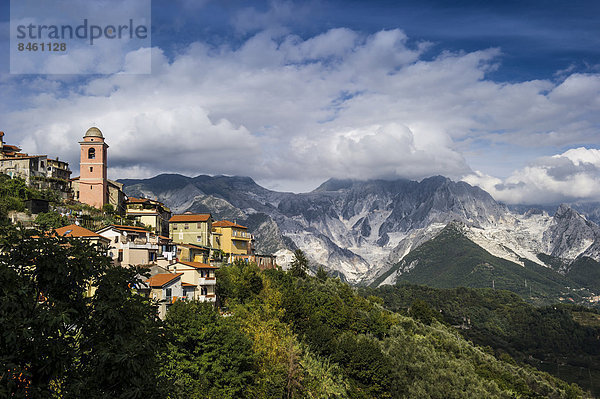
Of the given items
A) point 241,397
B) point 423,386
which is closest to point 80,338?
point 241,397

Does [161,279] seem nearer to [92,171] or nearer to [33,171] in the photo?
[92,171]

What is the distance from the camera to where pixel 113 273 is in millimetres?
20828

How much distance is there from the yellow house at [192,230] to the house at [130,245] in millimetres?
28245

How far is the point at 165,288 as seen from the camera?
54.5m

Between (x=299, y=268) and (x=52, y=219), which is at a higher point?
(x=52, y=219)

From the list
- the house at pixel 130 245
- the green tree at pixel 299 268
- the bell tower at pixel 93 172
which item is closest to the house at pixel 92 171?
the bell tower at pixel 93 172

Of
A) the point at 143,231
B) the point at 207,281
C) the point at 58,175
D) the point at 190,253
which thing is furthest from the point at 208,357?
the point at 58,175

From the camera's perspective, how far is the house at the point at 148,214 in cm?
8681

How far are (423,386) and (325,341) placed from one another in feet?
47.3

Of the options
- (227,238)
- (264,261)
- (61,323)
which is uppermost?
(227,238)

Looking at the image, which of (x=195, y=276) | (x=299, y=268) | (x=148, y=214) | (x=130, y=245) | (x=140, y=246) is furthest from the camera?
(x=299, y=268)

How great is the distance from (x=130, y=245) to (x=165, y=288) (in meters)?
9.25

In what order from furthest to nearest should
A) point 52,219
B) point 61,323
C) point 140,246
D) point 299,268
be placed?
point 299,268 → point 52,219 → point 140,246 → point 61,323

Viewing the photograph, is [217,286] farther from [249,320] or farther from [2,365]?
[2,365]
